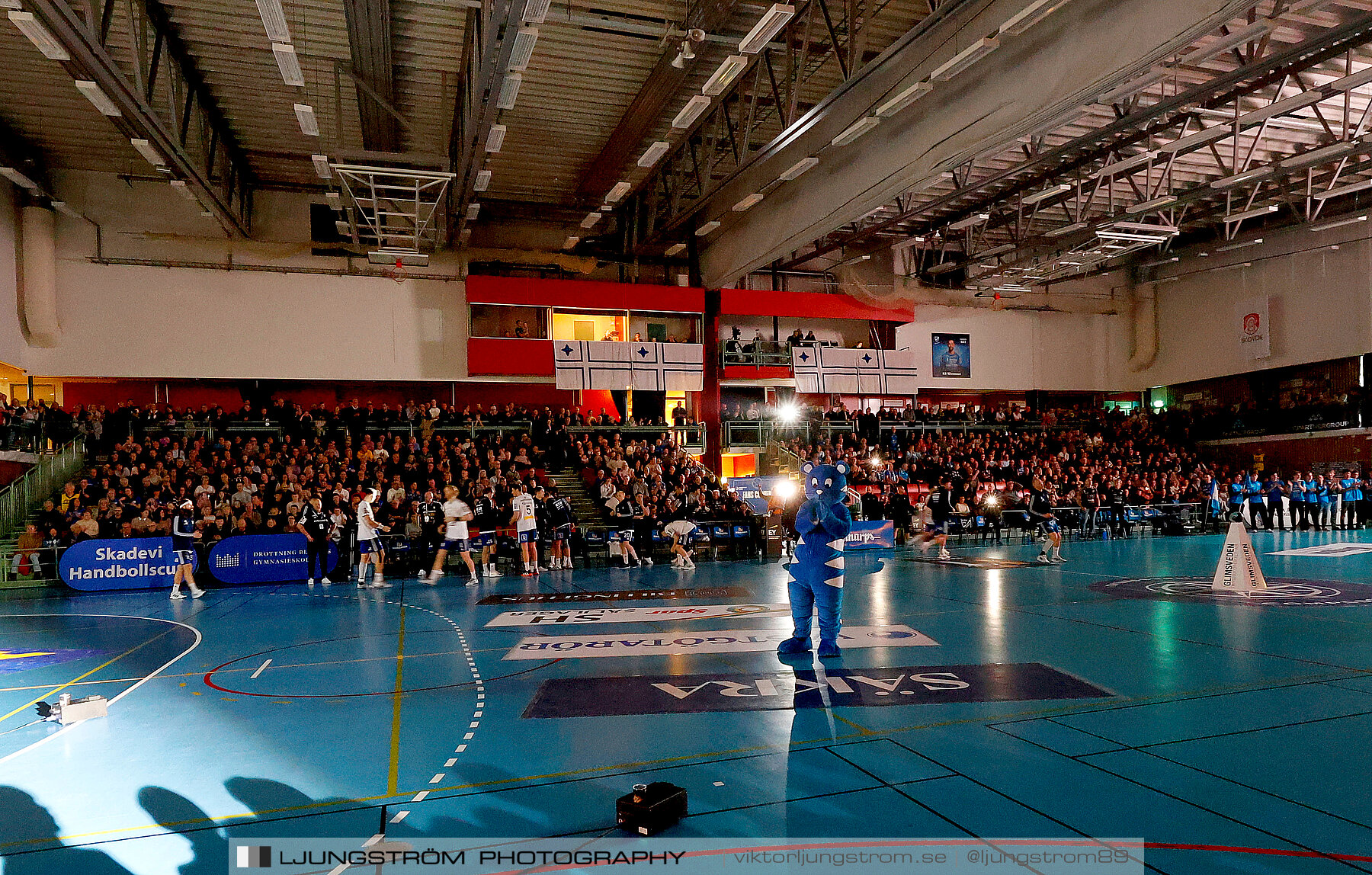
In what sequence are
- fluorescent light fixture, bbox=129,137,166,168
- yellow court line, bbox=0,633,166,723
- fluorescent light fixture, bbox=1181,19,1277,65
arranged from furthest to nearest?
fluorescent light fixture, bbox=129,137,166,168, fluorescent light fixture, bbox=1181,19,1277,65, yellow court line, bbox=0,633,166,723

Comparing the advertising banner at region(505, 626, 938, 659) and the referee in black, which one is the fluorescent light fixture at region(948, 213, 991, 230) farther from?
the referee in black

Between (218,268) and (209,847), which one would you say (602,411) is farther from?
(209,847)

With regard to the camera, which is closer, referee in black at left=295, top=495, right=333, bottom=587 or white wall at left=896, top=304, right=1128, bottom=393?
referee in black at left=295, top=495, right=333, bottom=587

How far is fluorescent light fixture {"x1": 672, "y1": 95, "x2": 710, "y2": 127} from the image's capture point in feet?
44.0

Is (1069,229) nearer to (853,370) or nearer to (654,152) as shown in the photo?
(853,370)

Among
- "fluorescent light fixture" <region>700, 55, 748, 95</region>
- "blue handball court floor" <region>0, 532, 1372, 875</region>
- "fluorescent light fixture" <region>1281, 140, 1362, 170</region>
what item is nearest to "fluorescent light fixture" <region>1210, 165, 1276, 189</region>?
"fluorescent light fixture" <region>1281, 140, 1362, 170</region>

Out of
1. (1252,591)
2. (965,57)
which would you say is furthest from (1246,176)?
(1252,591)

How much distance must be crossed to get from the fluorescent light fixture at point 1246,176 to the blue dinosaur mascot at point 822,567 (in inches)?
652

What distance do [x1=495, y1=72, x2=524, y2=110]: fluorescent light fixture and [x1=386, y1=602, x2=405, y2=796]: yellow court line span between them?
837 centimetres

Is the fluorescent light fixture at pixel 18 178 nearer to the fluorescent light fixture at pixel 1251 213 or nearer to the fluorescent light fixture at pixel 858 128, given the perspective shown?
the fluorescent light fixture at pixel 858 128

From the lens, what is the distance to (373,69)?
619 inches

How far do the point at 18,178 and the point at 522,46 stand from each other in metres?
14.1

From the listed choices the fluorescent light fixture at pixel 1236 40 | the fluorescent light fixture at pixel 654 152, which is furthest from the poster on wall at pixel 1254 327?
the fluorescent light fixture at pixel 654 152

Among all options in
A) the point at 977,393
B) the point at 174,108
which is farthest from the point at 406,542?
the point at 977,393
